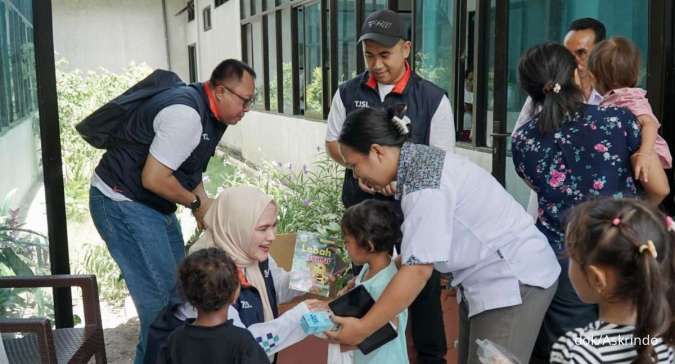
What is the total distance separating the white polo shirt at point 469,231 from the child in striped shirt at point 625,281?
16.2 inches

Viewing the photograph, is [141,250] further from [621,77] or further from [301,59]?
[301,59]

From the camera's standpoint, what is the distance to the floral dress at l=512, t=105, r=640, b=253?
7.37 ft

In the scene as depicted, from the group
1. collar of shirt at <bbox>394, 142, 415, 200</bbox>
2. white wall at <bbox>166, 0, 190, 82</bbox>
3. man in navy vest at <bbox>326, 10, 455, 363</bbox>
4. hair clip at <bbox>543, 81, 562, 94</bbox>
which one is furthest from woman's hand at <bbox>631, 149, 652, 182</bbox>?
white wall at <bbox>166, 0, 190, 82</bbox>

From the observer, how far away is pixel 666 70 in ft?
10.5

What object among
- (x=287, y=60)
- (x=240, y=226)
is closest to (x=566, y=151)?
(x=240, y=226)

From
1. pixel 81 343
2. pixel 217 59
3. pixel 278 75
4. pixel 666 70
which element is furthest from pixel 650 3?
pixel 217 59

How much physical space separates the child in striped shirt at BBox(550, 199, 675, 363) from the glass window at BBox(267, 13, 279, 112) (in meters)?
10.5

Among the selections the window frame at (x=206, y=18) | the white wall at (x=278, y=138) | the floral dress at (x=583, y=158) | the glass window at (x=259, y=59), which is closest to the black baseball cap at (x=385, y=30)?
the floral dress at (x=583, y=158)

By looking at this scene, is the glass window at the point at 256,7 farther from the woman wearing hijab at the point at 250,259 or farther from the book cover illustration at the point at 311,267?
the woman wearing hijab at the point at 250,259

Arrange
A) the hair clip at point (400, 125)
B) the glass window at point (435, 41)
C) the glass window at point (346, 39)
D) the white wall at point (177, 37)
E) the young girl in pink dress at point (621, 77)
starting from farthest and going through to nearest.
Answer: the white wall at point (177, 37) → the glass window at point (346, 39) → the glass window at point (435, 41) → the young girl in pink dress at point (621, 77) → the hair clip at point (400, 125)

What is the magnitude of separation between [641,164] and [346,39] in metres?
6.68

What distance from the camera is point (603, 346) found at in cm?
155

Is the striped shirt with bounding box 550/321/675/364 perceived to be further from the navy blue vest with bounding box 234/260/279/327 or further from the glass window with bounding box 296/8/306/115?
the glass window with bounding box 296/8/306/115

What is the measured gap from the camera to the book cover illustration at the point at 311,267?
2641 mm
